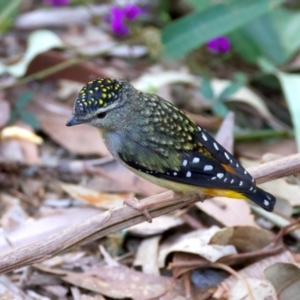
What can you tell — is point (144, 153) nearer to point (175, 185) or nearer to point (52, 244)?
point (175, 185)

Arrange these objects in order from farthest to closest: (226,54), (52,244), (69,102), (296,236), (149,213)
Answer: (226,54) < (69,102) < (296,236) < (149,213) < (52,244)

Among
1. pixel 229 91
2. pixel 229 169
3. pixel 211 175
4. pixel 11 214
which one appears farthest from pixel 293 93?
pixel 11 214

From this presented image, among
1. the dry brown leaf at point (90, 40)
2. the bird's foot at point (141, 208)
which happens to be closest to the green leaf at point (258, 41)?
the dry brown leaf at point (90, 40)

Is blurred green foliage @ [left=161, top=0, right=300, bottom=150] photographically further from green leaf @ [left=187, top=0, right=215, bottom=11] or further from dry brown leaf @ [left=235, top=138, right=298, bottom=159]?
dry brown leaf @ [left=235, top=138, right=298, bottom=159]

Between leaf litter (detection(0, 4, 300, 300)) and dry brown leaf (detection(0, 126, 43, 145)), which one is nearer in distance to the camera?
leaf litter (detection(0, 4, 300, 300))

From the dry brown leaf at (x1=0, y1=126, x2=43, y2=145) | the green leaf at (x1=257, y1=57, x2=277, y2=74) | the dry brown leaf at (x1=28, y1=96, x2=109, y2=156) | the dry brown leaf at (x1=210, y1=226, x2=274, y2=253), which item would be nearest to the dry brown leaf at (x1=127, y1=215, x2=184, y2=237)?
the dry brown leaf at (x1=210, y1=226, x2=274, y2=253)

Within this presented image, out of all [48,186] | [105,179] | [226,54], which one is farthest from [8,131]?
[226,54]

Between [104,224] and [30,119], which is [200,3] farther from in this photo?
[104,224]
